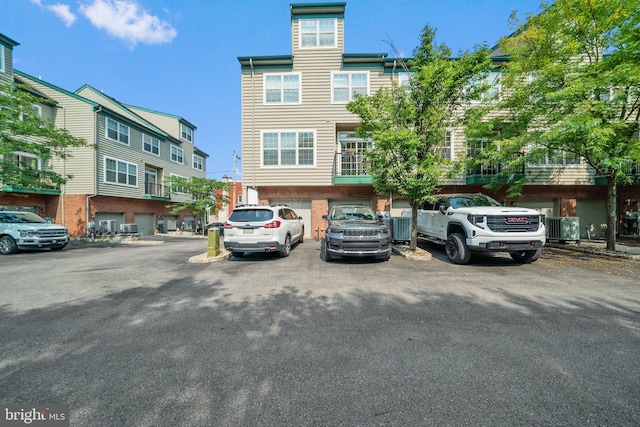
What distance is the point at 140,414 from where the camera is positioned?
1931mm

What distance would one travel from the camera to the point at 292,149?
565 inches

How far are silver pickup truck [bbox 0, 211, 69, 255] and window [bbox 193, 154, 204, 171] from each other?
20.3 metres

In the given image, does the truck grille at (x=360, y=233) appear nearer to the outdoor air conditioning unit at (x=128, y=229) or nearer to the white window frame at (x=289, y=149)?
the white window frame at (x=289, y=149)

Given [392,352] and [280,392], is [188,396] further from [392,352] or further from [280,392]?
[392,352]

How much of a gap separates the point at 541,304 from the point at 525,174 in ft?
41.5

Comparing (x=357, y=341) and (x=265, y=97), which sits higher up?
(x=265, y=97)

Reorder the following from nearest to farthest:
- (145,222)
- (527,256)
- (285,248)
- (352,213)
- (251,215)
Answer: (527,256)
(251,215)
(285,248)
(352,213)
(145,222)

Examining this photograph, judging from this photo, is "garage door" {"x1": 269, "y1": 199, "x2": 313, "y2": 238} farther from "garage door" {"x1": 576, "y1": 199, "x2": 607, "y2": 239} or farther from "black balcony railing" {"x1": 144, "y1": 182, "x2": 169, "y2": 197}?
"garage door" {"x1": 576, "y1": 199, "x2": 607, "y2": 239}

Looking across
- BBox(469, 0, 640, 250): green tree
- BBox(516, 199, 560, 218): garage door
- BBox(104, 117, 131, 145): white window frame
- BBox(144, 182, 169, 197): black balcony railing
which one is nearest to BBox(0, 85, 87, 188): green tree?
BBox(104, 117, 131, 145): white window frame

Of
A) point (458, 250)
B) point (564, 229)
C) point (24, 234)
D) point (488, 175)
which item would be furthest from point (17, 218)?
point (564, 229)

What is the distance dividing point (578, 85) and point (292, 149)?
11.7 m

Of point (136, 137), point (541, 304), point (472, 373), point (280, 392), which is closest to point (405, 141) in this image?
point (541, 304)

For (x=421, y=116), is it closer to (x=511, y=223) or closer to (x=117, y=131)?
(x=511, y=223)

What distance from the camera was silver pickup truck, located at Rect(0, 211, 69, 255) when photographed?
33.9ft
